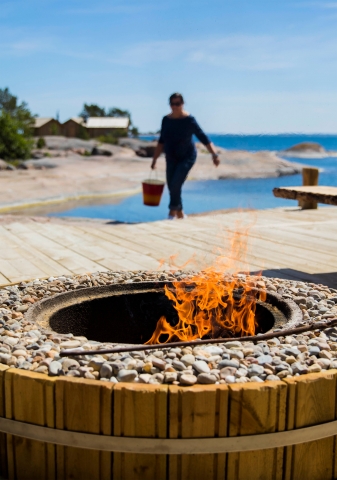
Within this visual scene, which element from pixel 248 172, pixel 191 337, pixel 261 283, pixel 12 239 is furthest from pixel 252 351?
pixel 248 172

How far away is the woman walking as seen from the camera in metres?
7.70

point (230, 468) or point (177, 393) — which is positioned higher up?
point (177, 393)

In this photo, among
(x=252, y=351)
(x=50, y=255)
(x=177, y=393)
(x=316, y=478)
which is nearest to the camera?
(x=177, y=393)

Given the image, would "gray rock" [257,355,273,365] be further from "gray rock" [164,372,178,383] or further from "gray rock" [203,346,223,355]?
"gray rock" [164,372,178,383]

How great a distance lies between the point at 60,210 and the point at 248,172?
19.2 meters

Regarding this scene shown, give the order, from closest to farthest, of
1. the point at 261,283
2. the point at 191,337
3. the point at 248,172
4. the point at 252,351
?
the point at 252,351, the point at 191,337, the point at 261,283, the point at 248,172

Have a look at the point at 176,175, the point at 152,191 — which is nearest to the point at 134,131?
the point at 152,191

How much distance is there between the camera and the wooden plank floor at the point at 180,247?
14.5ft

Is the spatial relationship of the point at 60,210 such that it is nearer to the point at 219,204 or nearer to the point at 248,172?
the point at 219,204

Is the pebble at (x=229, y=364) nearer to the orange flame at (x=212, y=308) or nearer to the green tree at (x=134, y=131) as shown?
the orange flame at (x=212, y=308)

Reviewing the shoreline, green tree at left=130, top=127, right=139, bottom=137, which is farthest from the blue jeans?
green tree at left=130, top=127, right=139, bottom=137

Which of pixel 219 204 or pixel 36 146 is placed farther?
Result: pixel 36 146

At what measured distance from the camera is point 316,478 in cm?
185

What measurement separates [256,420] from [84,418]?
0.52m
